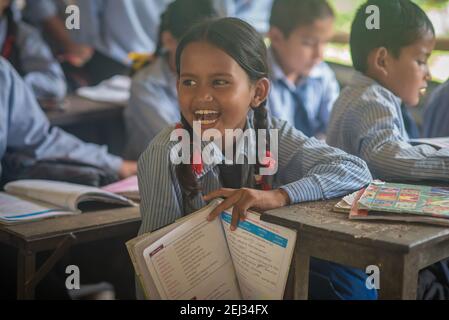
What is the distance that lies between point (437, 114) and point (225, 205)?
43.8 inches

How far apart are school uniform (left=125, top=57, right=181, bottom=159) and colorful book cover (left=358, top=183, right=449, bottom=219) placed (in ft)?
4.11

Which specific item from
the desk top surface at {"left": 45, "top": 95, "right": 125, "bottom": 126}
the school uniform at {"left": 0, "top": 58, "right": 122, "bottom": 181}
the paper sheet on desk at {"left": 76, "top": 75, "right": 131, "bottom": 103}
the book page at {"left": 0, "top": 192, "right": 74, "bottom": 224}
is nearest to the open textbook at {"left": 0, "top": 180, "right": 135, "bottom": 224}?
the book page at {"left": 0, "top": 192, "right": 74, "bottom": 224}

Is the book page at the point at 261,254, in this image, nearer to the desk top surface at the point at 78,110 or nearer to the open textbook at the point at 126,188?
the open textbook at the point at 126,188

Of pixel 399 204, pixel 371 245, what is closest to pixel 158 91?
pixel 399 204

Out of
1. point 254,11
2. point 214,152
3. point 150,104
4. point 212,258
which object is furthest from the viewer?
point 254,11

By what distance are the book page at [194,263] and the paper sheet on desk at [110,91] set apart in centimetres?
168

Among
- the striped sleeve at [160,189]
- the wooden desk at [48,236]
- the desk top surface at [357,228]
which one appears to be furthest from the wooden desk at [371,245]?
the wooden desk at [48,236]

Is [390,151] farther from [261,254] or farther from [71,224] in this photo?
[71,224]

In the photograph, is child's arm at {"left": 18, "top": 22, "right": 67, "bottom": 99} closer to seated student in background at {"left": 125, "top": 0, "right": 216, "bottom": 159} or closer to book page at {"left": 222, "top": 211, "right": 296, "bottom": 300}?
seated student in background at {"left": 125, "top": 0, "right": 216, "bottom": 159}

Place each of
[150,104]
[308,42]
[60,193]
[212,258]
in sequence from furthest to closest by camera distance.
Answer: [308,42] < [150,104] < [60,193] < [212,258]

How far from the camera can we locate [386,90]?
2.02m

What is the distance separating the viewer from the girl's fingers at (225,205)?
158 cm

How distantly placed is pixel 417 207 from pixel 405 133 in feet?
1.82
